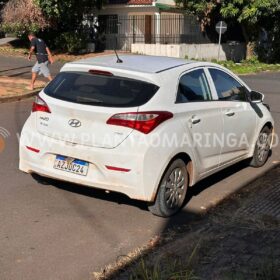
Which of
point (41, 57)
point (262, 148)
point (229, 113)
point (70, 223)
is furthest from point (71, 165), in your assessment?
point (41, 57)

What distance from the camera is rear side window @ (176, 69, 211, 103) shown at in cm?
571

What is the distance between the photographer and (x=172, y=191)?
218 inches

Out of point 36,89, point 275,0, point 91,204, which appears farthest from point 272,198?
point 275,0

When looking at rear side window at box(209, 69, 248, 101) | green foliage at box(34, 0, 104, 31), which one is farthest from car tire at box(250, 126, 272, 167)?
green foliage at box(34, 0, 104, 31)

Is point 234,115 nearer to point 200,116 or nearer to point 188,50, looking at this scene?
point 200,116

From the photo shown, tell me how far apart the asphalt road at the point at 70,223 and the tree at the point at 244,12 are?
23.5m

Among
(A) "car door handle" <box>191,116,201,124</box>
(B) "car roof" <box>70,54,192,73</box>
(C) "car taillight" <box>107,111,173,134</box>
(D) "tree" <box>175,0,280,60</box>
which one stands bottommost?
(A) "car door handle" <box>191,116,201,124</box>

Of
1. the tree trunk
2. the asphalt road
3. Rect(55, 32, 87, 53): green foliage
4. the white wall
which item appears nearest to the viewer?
the asphalt road

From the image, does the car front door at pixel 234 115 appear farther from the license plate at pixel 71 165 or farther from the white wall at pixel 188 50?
the white wall at pixel 188 50

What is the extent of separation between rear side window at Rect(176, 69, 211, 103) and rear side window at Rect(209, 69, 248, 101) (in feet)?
0.89

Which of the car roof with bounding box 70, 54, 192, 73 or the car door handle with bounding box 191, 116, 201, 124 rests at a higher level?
the car roof with bounding box 70, 54, 192, 73

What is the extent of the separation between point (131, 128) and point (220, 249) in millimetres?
1444

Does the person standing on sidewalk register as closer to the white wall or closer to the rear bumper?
the rear bumper

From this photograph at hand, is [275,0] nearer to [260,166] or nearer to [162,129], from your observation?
[260,166]
